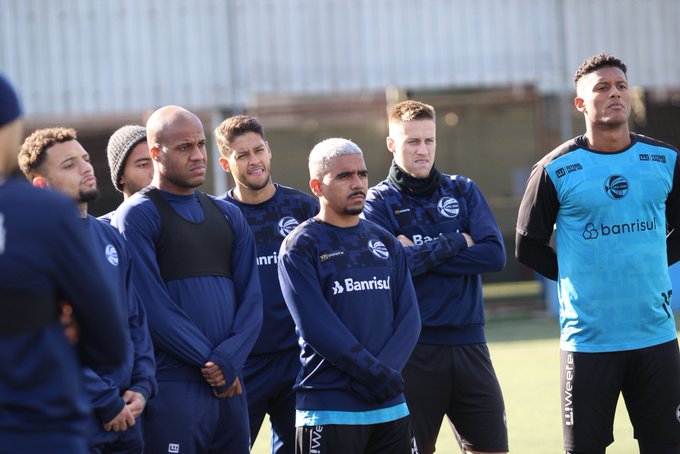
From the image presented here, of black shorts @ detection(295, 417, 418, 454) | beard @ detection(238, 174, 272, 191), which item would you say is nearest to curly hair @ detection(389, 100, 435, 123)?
beard @ detection(238, 174, 272, 191)

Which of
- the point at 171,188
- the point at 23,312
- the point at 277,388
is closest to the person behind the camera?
the point at 23,312

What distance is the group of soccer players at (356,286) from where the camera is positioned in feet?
14.1

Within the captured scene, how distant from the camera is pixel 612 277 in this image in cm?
482

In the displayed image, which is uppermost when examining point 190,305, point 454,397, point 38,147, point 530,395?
point 38,147

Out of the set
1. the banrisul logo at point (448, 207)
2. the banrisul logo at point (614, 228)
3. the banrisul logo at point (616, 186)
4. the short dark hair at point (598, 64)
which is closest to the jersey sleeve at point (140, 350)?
the banrisul logo at point (448, 207)

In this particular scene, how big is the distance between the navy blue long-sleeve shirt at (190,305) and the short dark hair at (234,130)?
2.47 ft

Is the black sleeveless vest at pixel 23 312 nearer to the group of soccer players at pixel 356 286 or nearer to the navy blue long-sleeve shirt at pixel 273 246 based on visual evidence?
the group of soccer players at pixel 356 286

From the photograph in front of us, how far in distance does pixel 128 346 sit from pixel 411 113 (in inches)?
83.6

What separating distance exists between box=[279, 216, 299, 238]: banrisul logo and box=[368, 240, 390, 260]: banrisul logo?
819 mm

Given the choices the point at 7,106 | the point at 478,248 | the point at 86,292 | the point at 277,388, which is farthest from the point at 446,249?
the point at 7,106

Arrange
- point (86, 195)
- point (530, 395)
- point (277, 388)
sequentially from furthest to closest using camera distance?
point (530, 395) → point (277, 388) → point (86, 195)

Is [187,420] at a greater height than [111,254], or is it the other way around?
[111,254]

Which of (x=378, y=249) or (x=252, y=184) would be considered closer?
(x=378, y=249)

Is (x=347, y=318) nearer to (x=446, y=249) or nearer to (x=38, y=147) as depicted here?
(x=446, y=249)
